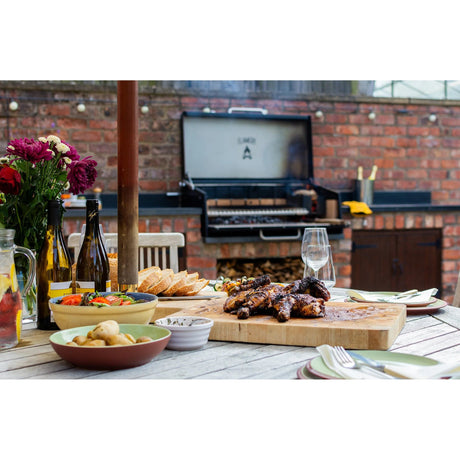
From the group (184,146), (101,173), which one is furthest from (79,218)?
(184,146)

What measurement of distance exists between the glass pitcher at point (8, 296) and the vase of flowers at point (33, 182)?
0.18 metres

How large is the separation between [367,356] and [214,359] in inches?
10.9

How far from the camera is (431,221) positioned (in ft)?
14.8

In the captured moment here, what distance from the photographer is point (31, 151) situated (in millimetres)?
1286

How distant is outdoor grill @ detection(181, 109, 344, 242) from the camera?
4.31 m

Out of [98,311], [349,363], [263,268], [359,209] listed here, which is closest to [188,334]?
[98,311]

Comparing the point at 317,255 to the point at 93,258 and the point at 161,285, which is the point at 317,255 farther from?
the point at 93,258

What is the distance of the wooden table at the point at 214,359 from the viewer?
0.96 m

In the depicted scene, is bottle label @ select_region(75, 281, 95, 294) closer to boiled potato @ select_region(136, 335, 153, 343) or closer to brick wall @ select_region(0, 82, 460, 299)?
boiled potato @ select_region(136, 335, 153, 343)

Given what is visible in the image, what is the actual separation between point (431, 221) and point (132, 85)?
3.80 metres

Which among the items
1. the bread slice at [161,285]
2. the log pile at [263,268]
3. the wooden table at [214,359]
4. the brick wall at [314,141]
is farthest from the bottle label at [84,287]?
the log pile at [263,268]

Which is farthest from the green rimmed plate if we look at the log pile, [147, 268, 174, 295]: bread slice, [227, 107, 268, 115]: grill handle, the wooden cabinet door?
[227, 107, 268, 115]: grill handle

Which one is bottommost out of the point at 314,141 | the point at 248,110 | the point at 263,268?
the point at 263,268
